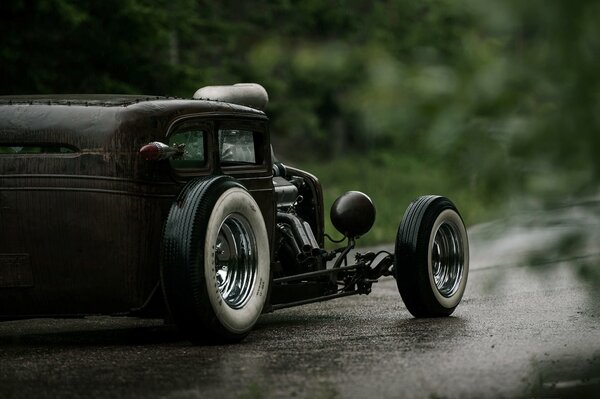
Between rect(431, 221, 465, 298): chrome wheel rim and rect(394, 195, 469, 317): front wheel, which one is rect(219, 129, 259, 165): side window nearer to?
rect(394, 195, 469, 317): front wheel

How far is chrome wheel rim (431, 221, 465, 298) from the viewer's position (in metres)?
10.5

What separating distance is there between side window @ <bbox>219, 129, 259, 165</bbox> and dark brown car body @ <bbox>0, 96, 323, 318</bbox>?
3.66 feet

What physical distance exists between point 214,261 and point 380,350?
3.47ft

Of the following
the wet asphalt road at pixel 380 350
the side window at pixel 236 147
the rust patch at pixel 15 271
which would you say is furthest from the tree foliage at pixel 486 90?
the side window at pixel 236 147

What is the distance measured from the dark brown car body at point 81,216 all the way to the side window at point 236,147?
43.9 inches

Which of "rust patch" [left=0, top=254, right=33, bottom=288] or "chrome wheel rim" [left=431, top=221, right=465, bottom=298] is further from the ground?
"rust patch" [left=0, top=254, right=33, bottom=288]

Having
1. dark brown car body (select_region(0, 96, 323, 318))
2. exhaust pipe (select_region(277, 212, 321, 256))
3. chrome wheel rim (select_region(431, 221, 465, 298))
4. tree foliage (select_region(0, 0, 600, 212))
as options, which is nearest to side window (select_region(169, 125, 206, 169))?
dark brown car body (select_region(0, 96, 323, 318))

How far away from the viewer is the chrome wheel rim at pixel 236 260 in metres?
8.66

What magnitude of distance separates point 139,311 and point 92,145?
984 millimetres

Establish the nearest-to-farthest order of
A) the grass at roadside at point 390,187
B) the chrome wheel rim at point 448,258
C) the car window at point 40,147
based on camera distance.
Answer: the grass at roadside at point 390,187, the car window at point 40,147, the chrome wheel rim at point 448,258

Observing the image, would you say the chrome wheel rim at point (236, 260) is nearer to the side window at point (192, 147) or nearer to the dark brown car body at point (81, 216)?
the dark brown car body at point (81, 216)

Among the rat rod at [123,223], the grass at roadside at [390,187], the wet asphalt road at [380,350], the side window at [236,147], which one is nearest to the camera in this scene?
the grass at roadside at [390,187]

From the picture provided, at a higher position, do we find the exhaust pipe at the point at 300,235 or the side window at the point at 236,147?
the side window at the point at 236,147

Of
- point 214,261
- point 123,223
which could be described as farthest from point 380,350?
point 123,223
